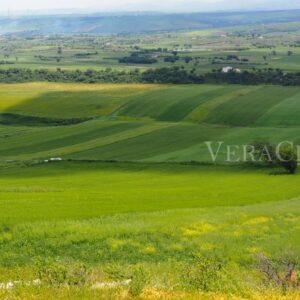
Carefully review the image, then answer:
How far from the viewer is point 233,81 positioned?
476ft

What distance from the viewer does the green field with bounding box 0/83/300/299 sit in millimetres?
17969

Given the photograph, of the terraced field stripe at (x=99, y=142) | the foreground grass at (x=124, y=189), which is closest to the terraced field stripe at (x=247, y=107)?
the terraced field stripe at (x=99, y=142)

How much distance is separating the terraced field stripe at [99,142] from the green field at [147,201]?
24cm

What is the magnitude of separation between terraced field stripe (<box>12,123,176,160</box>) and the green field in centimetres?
24

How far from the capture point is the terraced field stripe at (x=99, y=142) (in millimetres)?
77656

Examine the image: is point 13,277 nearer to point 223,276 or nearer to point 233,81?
point 223,276

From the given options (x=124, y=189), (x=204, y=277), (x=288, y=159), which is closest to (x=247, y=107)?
(x=288, y=159)

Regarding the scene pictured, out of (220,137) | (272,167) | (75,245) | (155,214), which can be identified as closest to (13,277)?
(75,245)

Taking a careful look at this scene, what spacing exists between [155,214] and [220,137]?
55.4 meters

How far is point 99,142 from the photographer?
8406 cm

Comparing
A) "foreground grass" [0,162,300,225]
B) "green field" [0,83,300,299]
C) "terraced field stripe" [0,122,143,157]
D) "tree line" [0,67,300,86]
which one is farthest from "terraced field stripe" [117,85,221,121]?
"foreground grass" [0,162,300,225]

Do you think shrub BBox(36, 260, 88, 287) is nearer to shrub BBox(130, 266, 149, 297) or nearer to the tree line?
shrub BBox(130, 266, 149, 297)

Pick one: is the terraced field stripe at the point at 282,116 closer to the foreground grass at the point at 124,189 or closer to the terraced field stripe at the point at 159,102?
the terraced field stripe at the point at 159,102

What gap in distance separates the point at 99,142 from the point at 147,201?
4777 centimetres
